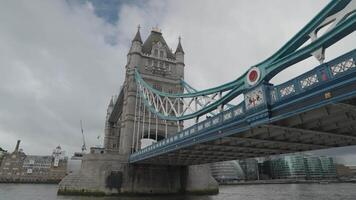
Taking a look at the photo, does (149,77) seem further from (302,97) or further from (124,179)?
(302,97)

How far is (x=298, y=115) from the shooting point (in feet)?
37.2

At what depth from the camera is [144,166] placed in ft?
110

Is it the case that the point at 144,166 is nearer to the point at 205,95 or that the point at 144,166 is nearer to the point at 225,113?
the point at 205,95

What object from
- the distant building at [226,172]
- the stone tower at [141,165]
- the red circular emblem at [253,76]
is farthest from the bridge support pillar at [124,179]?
the distant building at [226,172]

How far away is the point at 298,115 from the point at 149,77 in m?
34.9

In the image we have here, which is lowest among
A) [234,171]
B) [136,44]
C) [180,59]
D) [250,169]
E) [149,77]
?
[234,171]

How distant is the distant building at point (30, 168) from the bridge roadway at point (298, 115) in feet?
297

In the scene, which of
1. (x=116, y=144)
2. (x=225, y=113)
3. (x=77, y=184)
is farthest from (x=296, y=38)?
(x=116, y=144)

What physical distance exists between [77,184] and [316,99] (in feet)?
95.7

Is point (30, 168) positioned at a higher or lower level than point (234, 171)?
higher

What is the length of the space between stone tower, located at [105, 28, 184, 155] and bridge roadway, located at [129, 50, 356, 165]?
21.4 m

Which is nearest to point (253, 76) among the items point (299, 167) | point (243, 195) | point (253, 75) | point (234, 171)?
point (253, 75)

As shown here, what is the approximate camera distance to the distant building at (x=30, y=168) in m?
91.1

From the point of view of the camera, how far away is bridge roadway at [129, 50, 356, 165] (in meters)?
8.54
